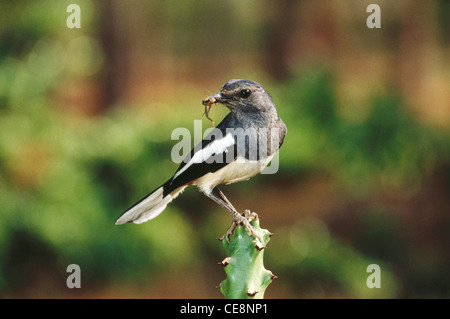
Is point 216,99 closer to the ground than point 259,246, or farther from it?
farther from it

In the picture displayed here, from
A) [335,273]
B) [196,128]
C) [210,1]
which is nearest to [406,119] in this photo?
[335,273]

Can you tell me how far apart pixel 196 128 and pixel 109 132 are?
2.03ft

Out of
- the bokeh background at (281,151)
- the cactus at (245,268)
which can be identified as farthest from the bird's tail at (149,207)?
the bokeh background at (281,151)

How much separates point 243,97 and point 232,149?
139 millimetres

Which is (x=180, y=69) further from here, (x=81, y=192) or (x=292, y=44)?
(x=81, y=192)

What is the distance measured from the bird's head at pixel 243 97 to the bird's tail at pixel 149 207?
0.90 feet

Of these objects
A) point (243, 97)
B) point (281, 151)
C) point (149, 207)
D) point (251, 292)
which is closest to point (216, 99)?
point (243, 97)

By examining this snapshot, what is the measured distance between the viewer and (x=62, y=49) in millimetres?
3158

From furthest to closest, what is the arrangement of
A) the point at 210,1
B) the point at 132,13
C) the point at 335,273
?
the point at 210,1
the point at 132,13
the point at 335,273

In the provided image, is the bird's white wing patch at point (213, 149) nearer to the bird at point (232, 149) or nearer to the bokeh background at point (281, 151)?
the bird at point (232, 149)

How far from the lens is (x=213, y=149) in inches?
56.4

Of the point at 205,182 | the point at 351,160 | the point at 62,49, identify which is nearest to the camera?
the point at 205,182

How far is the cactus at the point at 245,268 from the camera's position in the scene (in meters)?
1.26

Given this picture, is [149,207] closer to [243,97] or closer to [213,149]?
[213,149]
